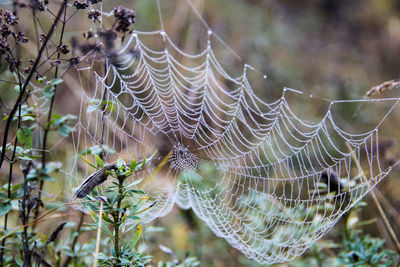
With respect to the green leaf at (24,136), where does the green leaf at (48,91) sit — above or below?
above

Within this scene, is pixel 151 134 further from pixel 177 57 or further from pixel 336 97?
pixel 336 97

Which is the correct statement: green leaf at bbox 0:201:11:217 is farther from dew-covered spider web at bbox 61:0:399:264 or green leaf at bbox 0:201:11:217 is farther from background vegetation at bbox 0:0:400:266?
dew-covered spider web at bbox 61:0:399:264

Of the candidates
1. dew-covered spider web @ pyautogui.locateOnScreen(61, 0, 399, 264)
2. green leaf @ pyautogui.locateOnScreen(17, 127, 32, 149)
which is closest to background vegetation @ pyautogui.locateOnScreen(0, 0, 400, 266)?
green leaf @ pyautogui.locateOnScreen(17, 127, 32, 149)

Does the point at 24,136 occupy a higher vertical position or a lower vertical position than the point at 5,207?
higher

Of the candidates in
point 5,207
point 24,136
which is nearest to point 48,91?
point 24,136

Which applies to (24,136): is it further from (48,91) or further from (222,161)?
(222,161)

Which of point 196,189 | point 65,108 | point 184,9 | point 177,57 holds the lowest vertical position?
point 196,189

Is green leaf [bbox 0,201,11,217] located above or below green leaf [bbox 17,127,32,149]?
below

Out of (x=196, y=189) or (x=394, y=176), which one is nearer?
(x=196, y=189)

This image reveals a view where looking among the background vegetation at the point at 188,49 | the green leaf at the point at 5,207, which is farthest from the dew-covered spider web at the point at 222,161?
the green leaf at the point at 5,207

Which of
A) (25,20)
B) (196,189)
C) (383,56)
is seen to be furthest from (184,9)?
(383,56)

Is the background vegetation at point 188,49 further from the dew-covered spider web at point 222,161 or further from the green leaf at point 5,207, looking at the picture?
the dew-covered spider web at point 222,161
